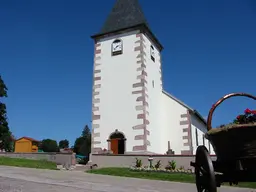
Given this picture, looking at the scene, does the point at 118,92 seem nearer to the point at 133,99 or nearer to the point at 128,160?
the point at 133,99

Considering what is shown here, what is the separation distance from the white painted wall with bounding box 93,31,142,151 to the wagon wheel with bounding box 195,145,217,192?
1633cm

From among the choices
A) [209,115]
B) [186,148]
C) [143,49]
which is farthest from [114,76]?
[209,115]

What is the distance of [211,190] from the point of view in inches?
115

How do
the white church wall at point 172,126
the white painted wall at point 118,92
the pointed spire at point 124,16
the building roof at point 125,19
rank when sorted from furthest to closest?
the pointed spire at point 124,16
the building roof at point 125,19
the white church wall at point 172,126
the white painted wall at point 118,92

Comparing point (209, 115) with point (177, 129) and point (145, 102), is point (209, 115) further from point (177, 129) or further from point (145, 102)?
point (177, 129)

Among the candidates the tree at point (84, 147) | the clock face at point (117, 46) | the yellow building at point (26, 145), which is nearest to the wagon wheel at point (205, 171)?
the clock face at point (117, 46)

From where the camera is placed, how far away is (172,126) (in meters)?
23.3

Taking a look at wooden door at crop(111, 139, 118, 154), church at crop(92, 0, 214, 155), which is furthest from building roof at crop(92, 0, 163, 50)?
wooden door at crop(111, 139, 118, 154)

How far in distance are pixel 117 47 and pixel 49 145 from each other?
7427 centimetres

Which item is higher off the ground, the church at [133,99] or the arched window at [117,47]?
the arched window at [117,47]

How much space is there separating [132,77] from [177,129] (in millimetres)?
5681

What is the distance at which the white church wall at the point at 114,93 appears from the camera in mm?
20641

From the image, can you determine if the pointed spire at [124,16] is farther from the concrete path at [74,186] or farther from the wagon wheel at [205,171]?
the wagon wheel at [205,171]

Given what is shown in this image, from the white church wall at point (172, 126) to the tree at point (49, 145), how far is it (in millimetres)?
68437
